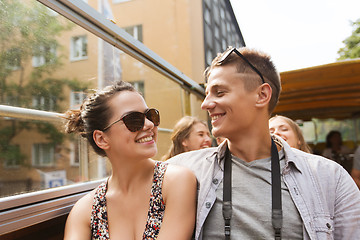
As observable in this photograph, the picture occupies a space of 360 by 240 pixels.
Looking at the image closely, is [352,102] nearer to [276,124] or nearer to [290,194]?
[276,124]

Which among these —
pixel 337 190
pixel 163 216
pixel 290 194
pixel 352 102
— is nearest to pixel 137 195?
pixel 163 216

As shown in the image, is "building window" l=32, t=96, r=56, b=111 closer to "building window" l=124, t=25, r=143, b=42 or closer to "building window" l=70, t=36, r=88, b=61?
"building window" l=70, t=36, r=88, b=61

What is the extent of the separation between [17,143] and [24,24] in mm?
23486

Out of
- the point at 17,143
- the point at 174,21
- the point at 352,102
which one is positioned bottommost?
the point at 17,143

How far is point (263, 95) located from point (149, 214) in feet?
3.41

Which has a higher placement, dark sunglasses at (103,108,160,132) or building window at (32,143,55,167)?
dark sunglasses at (103,108,160,132)

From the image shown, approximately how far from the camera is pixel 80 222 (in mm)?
1718

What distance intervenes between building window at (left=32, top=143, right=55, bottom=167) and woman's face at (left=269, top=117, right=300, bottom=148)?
21009mm

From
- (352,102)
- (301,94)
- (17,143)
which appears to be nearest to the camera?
(301,94)

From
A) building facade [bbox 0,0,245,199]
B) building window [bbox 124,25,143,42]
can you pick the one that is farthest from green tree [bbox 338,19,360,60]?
building window [bbox 124,25,143,42]

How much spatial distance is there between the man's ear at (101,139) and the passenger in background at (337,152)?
6390 millimetres

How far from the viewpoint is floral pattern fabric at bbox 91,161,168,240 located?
1.65 meters

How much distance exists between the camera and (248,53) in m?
1.85

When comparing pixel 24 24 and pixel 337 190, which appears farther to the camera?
pixel 24 24
